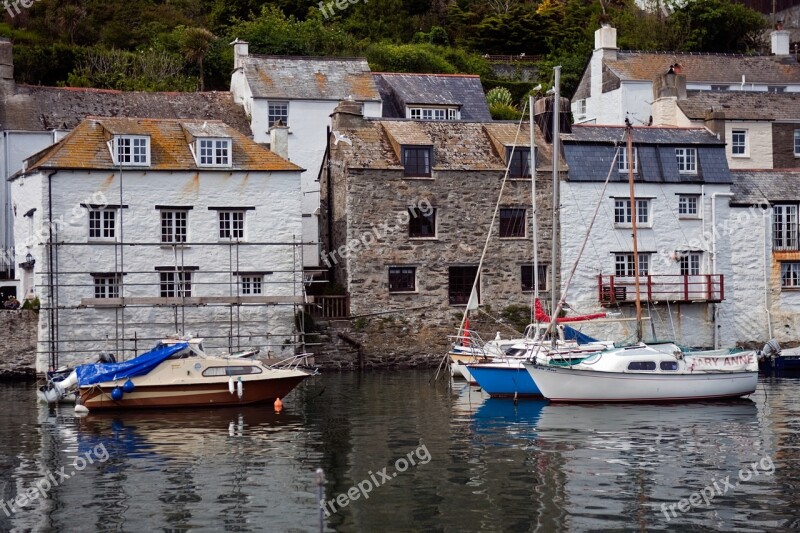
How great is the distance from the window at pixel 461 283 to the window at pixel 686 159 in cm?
1100

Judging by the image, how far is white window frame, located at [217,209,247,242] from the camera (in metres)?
49.3

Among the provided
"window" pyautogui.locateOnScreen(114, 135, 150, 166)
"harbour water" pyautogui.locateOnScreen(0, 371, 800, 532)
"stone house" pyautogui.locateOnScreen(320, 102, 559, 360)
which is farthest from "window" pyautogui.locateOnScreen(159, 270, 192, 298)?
"harbour water" pyautogui.locateOnScreen(0, 371, 800, 532)

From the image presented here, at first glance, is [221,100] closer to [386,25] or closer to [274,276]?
[274,276]

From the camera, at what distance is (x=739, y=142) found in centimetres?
6231

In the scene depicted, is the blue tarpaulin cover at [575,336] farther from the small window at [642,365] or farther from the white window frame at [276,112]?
the white window frame at [276,112]

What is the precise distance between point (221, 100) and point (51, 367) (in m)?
22.0

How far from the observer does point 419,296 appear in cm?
5241

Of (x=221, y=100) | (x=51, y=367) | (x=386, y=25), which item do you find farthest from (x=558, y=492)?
(x=386, y=25)

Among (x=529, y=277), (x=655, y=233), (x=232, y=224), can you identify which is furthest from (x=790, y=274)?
(x=232, y=224)

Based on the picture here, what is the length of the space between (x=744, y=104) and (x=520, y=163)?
656 inches

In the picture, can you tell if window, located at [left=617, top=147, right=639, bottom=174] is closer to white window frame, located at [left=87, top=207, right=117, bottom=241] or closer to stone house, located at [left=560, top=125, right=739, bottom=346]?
stone house, located at [left=560, top=125, right=739, bottom=346]

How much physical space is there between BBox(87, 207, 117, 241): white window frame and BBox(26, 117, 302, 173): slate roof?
5.77 ft

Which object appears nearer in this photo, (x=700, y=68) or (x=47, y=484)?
(x=47, y=484)

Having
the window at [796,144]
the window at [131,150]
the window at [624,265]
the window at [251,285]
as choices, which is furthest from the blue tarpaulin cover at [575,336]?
the window at [796,144]
